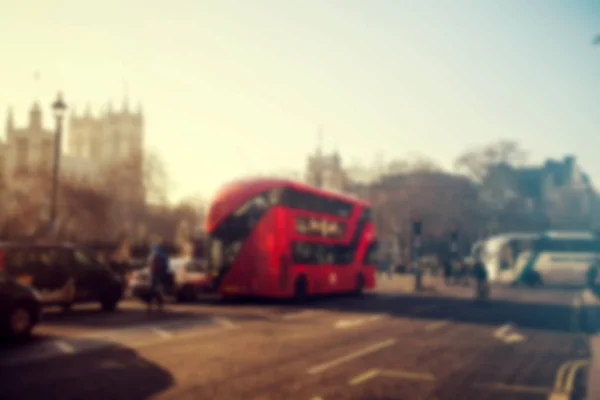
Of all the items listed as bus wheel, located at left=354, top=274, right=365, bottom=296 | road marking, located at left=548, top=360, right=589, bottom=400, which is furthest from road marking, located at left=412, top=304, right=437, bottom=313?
road marking, located at left=548, top=360, right=589, bottom=400

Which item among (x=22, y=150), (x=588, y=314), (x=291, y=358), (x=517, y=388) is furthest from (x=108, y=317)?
(x=22, y=150)

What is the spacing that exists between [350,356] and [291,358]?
108 cm

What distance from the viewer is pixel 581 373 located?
34.0ft

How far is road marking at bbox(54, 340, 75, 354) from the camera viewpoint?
35.2ft

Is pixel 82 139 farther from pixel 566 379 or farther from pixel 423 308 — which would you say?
pixel 566 379

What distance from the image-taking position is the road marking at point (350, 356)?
31.9ft

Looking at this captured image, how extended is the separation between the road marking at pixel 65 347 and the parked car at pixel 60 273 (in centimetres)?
469

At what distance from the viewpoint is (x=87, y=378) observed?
8.52 meters

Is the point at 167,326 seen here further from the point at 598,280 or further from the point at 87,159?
the point at 87,159

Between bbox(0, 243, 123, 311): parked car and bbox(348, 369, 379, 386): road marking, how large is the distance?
9.65 meters

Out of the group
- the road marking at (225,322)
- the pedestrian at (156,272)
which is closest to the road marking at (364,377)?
the road marking at (225,322)

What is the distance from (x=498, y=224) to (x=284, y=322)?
63.1 m

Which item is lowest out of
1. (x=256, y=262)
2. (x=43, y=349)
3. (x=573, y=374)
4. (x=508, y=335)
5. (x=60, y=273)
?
(x=573, y=374)

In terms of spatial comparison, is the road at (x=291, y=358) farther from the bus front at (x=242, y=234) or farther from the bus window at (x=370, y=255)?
the bus window at (x=370, y=255)
